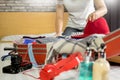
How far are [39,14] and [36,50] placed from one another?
238 cm

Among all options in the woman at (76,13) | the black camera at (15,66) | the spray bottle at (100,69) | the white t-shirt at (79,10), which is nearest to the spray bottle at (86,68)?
the spray bottle at (100,69)

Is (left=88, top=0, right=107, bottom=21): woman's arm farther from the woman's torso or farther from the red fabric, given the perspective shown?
the woman's torso

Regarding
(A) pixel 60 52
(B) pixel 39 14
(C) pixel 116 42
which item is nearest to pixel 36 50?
(A) pixel 60 52

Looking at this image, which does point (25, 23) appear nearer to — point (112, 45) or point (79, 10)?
point (79, 10)

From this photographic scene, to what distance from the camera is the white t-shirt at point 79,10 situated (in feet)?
8.30

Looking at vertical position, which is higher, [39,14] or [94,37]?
[39,14]

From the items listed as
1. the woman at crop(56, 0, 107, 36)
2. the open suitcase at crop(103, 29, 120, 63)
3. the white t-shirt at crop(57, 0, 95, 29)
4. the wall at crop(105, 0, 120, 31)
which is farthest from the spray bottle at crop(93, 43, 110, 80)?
the wall at crop(105, 0, 120, 31)

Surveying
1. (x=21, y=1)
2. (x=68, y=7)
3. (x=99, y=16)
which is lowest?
(x=99, y=16)

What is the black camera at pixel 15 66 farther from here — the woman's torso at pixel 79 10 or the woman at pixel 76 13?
the woman's torso at pixel 79 10

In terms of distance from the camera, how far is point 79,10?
2598 mm

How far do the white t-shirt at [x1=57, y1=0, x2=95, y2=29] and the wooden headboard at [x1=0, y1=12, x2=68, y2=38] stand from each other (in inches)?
43.5

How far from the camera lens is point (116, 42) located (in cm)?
130

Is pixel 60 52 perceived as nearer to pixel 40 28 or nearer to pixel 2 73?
pixel 2 73

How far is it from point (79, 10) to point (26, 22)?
1.44m
